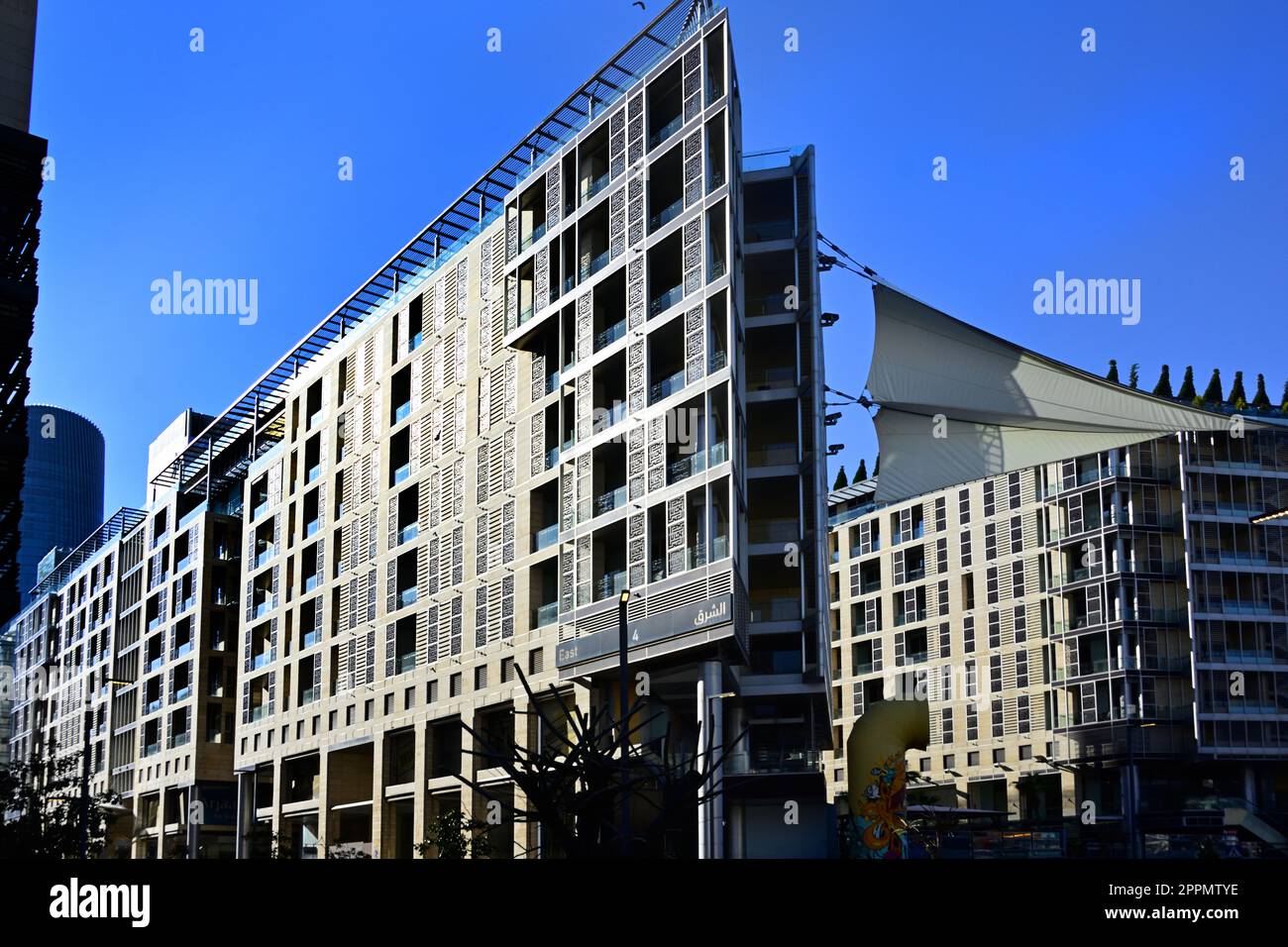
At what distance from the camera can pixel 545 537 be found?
6062cm

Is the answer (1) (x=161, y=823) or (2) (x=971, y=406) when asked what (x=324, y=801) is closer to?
(1) (x=161, y=823)

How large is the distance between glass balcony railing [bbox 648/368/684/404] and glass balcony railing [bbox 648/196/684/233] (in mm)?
A: 5948

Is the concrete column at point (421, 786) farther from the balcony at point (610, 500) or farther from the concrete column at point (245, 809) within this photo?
the concrete column at point (245, 809)

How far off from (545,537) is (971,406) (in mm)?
18379

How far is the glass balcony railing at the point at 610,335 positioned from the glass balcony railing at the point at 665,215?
154 inches

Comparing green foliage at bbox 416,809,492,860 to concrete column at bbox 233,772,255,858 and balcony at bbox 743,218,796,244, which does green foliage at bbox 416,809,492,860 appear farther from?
concrete column at bbox 233,772,255,858

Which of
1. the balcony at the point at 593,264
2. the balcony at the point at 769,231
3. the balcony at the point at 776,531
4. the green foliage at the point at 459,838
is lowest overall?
the green foliage at the point at 459,838

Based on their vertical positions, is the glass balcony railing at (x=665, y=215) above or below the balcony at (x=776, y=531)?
above

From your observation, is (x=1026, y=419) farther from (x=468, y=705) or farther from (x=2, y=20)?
(x=2, y=20)

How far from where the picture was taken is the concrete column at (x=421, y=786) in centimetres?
6444

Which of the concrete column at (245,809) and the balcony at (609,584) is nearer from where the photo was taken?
the balcony at (609,584)

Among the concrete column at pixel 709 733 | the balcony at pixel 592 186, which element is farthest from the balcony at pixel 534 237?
the concrete column at pixel 709 733

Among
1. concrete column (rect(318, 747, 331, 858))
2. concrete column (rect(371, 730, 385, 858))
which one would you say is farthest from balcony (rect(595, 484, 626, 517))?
concrete column (rect(318, 747, 331, 858))

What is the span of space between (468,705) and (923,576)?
168ft
